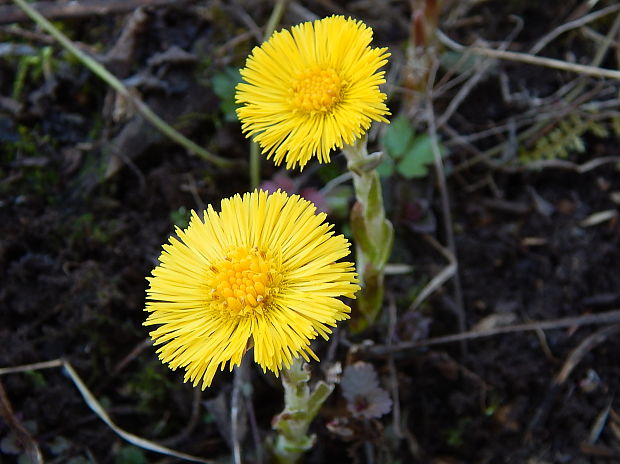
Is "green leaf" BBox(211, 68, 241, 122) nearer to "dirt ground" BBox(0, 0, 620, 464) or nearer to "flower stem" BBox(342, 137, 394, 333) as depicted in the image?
"dirt ground" BBox(0, 0, 620, 464)

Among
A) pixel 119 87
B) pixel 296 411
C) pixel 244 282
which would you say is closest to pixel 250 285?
pixel 244 282

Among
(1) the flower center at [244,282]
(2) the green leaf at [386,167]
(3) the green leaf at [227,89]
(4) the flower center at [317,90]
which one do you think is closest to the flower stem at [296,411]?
(1) the flower center at [244,282]

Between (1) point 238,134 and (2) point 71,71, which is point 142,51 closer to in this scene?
(2) point 71,71

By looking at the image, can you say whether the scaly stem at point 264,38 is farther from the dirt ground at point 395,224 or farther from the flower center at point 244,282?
the flower center at point 244,282

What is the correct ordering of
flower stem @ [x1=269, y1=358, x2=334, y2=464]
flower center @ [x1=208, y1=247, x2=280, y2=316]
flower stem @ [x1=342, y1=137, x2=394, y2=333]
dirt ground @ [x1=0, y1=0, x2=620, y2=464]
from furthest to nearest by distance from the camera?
dirt ground @ [x1=0, y1=0, x2=620, y2=464]
flower stem @ [x1=342, y1=137, x2=394, y2=333]
flower stem @ [x1=269, y1=358, x2=334, y2=464]
flower center @ [x1=208, y1=247, x2=280, y2=316]

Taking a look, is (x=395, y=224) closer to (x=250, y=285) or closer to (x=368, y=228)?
(x=368, y=228)

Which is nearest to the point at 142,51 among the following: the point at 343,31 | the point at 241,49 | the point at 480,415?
the point at 241,49

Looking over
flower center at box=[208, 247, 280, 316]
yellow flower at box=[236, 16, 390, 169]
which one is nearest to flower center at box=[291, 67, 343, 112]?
yellow flower at box=[236, 16, 390, 169]
